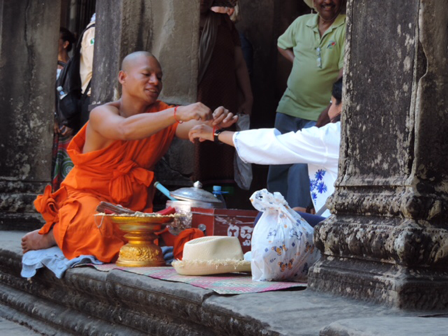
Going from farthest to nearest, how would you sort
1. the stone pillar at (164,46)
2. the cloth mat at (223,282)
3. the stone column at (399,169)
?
1. the stone pillar at (164,46)
2. the cloth mat at (223,282)
3. the stone column at (399,169)

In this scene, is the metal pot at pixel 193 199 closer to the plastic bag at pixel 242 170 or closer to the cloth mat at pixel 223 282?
the cloth mat at pixel 223 282

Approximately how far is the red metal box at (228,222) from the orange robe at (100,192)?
527 mm

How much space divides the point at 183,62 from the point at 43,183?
214 centimetres

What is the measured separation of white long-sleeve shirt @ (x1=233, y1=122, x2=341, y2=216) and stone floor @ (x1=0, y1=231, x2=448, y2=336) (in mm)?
834

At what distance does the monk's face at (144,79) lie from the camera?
5.21 meters

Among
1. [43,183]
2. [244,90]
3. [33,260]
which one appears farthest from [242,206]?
[33,260]

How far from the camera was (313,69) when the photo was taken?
6523 mm

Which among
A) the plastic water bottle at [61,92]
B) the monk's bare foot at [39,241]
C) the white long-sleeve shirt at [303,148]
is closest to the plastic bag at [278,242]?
the white long-sleeve shirt at [303,148]

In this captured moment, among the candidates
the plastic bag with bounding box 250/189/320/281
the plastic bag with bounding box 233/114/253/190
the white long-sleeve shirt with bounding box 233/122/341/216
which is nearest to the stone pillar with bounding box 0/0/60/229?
the plastic bag with bounding box 233/114/253/190

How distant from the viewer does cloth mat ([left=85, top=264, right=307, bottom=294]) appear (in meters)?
3.48

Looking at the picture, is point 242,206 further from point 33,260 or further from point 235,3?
point 33,260

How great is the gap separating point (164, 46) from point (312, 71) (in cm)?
131

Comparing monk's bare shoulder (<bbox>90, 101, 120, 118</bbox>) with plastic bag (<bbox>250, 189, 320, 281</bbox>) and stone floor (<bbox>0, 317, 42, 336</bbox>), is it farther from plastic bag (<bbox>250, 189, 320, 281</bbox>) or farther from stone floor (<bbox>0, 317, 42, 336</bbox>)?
plastic bag (<bbox>250, 189, 320, 281</bbox>)

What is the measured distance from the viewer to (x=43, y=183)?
24.1ft
